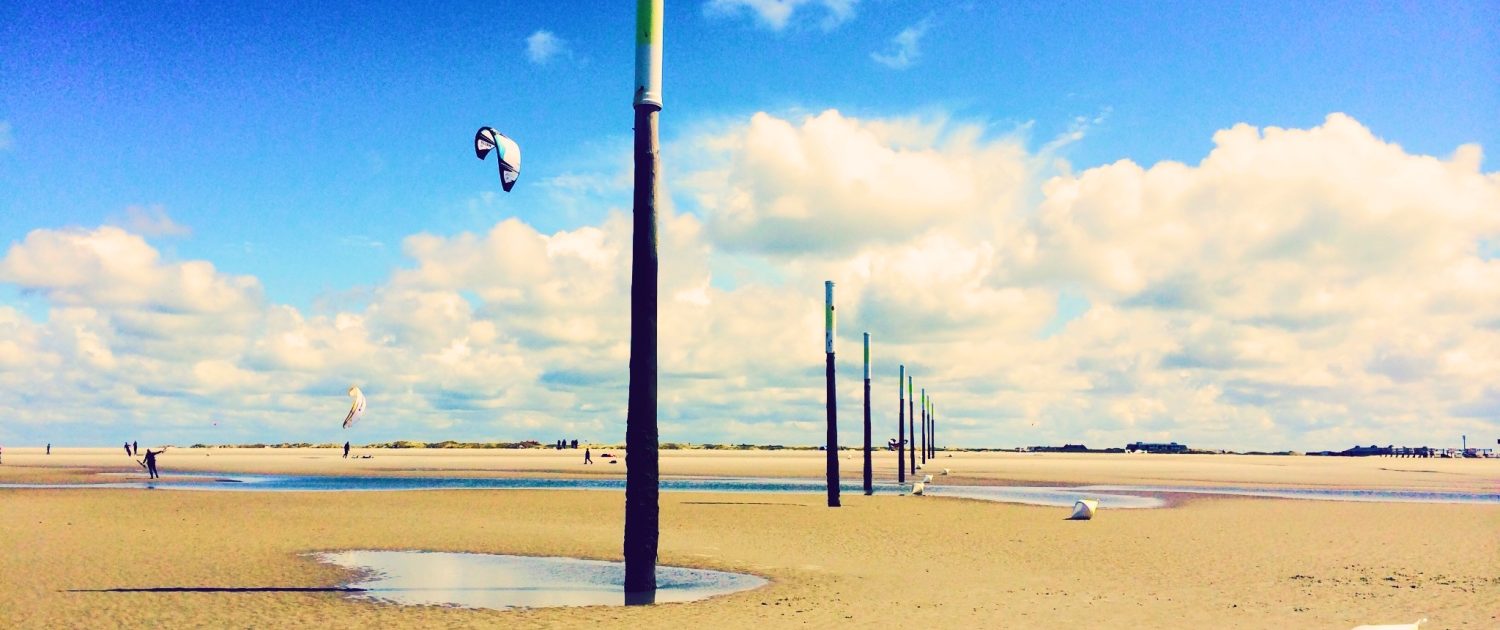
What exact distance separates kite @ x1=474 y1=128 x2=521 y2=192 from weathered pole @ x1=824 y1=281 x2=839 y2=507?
1664cm

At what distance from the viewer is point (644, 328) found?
1298cm

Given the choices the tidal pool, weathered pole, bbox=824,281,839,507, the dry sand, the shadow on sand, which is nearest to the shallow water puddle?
the shadow on sand

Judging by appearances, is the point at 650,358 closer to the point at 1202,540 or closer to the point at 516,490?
the point at 1202,540

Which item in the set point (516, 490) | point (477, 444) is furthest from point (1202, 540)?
point (477, 444)

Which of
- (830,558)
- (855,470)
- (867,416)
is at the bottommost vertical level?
(855,470)

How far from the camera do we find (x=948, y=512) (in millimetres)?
29750

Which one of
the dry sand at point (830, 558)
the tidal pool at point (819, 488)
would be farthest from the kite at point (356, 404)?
the tidal pool at point (819, 488)

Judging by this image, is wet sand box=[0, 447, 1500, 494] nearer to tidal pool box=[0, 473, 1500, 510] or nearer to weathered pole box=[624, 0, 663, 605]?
tidal pool box=[0, 473, 1500, 510]

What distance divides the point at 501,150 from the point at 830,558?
9.64 meters

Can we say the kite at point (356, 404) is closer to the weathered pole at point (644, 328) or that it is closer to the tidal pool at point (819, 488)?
the tidal pool at point (819, 488)

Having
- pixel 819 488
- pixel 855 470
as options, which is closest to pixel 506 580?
pixel 819 488

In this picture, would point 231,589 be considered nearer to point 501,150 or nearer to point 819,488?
point 501,150

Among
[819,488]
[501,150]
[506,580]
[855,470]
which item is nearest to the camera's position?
[501,150]

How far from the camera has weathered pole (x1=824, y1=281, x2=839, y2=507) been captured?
94.4 feet
